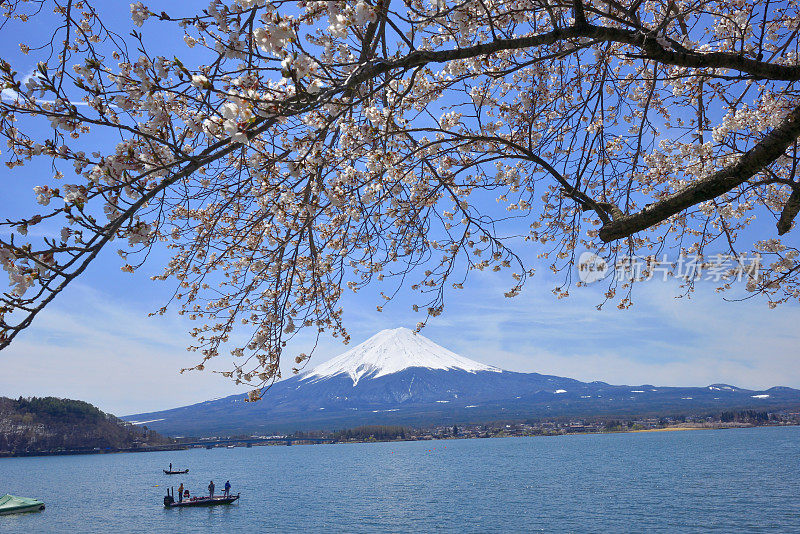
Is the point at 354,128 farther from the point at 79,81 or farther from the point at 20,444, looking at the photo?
the point at 20,444

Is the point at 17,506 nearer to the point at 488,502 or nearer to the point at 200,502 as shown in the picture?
the point at 200,502

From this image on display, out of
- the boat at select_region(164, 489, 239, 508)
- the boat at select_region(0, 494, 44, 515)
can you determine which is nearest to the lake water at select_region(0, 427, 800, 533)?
the boat at select_region(164, 489, 239, 508)

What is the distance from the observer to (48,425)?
119438 millimetres

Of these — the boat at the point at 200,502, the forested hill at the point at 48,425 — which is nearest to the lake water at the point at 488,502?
the boat at the point at 200,502

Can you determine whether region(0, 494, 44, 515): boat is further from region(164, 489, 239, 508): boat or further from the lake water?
region(164, 489, 239, 508): boat

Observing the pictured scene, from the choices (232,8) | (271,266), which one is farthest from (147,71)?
(271,266)

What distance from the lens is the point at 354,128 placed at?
454 cm

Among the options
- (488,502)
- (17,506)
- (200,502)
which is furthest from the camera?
(200,502)

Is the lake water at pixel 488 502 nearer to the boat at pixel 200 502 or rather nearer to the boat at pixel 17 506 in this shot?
the boat at pixel 200 502

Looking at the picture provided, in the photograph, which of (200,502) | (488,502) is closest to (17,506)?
(200,502)

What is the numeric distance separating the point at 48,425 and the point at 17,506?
98.0 m

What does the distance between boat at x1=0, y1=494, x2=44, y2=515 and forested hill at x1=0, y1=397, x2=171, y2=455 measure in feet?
307

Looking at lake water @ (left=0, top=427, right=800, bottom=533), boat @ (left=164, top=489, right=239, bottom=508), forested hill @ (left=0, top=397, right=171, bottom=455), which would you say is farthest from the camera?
forested hill @ (left=0, top=397, right=171, bottom=455)

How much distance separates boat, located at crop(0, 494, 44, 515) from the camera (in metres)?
38.0
